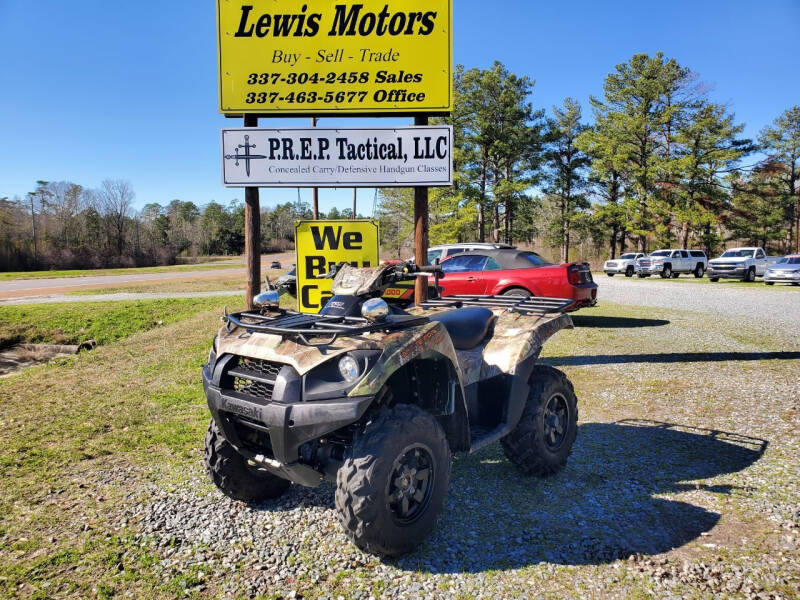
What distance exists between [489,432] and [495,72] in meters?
40.9

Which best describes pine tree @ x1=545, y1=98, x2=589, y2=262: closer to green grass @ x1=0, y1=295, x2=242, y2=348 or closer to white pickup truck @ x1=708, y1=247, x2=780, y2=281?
white pickup truck @ x1=708, y1=247, x2=780, y2=281

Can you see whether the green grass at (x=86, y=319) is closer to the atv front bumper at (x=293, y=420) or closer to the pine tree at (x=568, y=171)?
the atv front bumper at (x=293, y=420)

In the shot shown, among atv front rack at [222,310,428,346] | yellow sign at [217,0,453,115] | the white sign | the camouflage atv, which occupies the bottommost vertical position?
the camouflage atv

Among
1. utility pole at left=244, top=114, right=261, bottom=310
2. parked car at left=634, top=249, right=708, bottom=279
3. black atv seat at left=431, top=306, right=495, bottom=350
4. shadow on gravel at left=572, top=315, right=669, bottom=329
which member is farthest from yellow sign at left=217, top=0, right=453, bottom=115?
parked car at left=634, top=249, right=708, bottom=279

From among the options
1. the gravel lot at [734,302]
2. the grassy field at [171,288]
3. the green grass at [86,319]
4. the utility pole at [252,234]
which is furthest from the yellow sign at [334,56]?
the grassy field at [171,288]

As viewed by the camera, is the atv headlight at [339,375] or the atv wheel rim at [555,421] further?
the atv wheel rim at [555,421]

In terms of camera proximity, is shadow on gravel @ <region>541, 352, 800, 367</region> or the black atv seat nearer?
the black atv seat

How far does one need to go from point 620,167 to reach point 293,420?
4496 cm

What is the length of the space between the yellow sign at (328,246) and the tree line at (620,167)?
29157 millimetres

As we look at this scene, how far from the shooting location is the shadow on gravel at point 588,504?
10.2ft

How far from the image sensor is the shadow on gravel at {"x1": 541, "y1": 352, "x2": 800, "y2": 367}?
27.0 ft

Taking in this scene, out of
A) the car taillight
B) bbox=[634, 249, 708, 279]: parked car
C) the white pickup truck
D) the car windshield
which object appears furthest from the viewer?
bbox=[634, 249, 708, 279]: parked car

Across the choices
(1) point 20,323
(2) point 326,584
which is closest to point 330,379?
(2) point 326,584

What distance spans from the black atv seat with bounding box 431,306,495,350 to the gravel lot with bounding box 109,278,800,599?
1.14m
